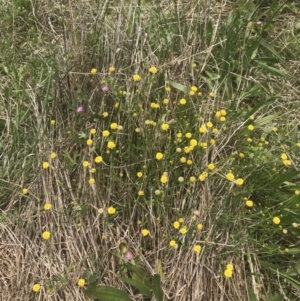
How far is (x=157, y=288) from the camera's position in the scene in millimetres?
1420

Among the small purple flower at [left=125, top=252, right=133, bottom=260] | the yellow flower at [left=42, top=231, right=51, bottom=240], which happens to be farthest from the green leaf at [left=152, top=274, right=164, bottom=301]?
the yellow flower at [left=42, top=231, right=51, bottom=240]

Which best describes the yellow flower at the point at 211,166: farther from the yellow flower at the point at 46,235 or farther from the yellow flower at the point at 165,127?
the yellow flower at the point at 46,235

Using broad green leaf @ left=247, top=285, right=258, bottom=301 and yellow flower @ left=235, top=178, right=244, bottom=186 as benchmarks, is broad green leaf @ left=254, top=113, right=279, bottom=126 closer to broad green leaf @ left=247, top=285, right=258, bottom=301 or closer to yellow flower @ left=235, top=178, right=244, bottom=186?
yellow flower @ left=235, top=178, right=244, bottom=186

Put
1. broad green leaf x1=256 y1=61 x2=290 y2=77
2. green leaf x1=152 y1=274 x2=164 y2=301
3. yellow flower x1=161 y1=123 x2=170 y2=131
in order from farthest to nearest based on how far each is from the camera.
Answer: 1. broad green leaf x1=256 y1=61 x2=290 y2=77
2. yellow flower x1=161 y1=123 x2=170 y2=131
3. green leaf x1=152 y1=274 x2=164 y2=301

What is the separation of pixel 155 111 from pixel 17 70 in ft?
2.21

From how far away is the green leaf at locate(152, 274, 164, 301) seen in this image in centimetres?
140

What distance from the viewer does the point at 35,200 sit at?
1.61 m

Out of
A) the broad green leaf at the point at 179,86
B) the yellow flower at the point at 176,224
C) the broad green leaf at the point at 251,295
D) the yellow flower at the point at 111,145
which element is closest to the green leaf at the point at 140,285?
the yellow flower at the point at 176,224

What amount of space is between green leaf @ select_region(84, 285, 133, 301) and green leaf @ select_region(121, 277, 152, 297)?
0.04 meters

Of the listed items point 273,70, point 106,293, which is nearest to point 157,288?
point 106,293

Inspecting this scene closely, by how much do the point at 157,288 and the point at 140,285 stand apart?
61mm

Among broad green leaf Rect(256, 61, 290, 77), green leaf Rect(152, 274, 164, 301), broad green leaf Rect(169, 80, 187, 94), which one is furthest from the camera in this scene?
broad green leaf Rect(256, 61, 290, 77)

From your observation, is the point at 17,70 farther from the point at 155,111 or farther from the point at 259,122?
the point at 259,122

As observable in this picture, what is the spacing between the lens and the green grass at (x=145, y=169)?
150 centimetres
